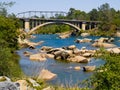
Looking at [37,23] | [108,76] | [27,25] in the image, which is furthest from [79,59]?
[37,23]

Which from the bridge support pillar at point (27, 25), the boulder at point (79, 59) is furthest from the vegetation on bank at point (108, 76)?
the bridge support pillar at point (27, 25)

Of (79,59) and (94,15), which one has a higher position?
(94,15)

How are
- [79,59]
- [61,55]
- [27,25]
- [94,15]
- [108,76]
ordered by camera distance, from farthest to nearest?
[94,15]
[27,25]
[61,55]
[79,59]
[108,76]

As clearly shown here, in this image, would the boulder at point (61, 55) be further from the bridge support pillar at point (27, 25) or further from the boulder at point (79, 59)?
the bridge support pillar at point (27, 25)

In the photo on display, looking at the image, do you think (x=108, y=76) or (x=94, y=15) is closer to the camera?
(x=108, y=76)

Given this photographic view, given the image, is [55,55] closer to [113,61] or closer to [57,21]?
[113,61]

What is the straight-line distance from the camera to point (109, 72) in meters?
9.26

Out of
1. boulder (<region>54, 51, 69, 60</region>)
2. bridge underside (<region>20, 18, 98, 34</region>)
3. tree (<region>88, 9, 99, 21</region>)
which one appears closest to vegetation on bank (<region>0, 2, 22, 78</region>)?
boulder (<region>54, 51, 69, 60</region>)

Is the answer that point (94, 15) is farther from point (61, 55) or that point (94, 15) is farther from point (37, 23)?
point (61, 55)

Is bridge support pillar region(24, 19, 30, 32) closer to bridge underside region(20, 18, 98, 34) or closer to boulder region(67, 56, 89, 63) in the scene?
bridge underside region(20, 18, 98, 34)

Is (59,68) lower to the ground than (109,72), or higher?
lower

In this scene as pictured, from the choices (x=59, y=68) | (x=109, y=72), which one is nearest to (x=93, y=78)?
(x=109, y=72)

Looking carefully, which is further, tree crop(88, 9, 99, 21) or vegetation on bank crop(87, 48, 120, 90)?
tree crop(88, 9, 99, 21)

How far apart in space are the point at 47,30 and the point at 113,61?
13122cm
